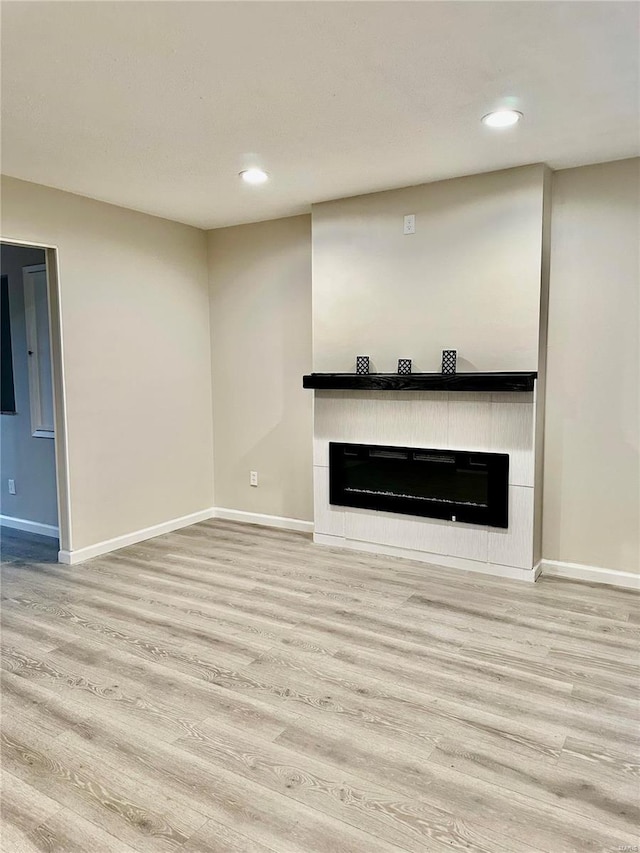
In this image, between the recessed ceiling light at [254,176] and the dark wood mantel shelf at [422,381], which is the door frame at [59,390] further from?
the dark wood mantel shelf at [422,381]

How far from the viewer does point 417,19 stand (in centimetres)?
196

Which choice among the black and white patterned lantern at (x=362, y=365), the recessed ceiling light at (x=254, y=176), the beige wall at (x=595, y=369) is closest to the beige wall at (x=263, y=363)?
the black and white patterned lantern at (x=362, y=365)

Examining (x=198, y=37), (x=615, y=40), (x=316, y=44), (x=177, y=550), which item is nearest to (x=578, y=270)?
(x=615, y=40)

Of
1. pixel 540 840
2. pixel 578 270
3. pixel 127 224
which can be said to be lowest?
pixel 540 840

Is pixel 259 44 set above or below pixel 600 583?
above

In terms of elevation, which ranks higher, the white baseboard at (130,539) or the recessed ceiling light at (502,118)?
the recessed ceiling light at (502,118)

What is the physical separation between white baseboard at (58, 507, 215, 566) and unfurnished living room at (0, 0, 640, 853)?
0.05 metres

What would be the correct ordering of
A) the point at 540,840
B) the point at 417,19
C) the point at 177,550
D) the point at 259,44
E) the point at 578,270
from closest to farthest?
the point at 540,840 < the point at 417,19 < the point at 259,44 < the point at 578,270 < the point at 177,550

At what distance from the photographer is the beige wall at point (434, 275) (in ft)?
11.5

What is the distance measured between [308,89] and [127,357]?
2.58m

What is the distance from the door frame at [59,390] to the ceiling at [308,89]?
579 mm

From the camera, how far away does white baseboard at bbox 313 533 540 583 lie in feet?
11.9

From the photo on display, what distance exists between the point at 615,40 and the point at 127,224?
3391 mm

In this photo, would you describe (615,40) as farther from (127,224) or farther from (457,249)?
(127,224)
